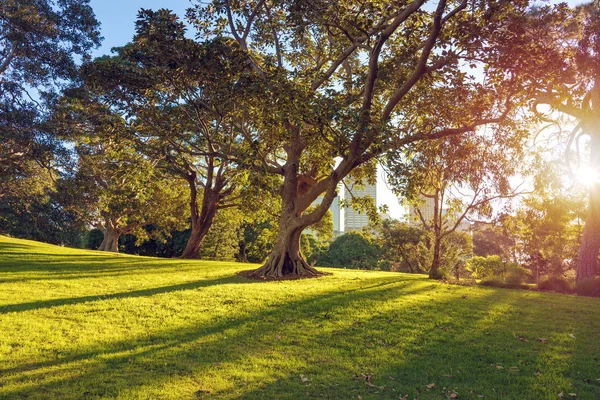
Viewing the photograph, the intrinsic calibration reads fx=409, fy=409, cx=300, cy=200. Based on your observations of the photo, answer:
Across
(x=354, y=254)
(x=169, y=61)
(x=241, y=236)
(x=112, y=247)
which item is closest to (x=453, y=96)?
(x=169, y=61)

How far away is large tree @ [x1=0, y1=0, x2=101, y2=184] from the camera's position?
62.9 feet

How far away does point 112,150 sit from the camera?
16.7 meters

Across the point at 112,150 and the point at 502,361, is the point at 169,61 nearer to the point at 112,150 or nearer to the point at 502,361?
the point at 112,150

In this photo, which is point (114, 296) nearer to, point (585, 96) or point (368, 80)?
point (368, 80)

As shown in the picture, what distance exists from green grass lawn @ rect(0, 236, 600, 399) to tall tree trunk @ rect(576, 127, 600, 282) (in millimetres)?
6452

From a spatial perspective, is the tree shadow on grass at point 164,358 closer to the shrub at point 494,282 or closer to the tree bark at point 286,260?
the tree bark at point 286,260

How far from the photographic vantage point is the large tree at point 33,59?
19.2 meters

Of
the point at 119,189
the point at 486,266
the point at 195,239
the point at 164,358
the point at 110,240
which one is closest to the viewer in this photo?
the point at 164,358

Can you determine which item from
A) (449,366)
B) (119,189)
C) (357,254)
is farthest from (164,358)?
(357,254)

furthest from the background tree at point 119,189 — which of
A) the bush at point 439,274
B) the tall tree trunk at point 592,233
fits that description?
the tall tree trunk at point 592,233

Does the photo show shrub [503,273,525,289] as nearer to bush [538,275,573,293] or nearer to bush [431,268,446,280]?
bush [538,275,573,293]

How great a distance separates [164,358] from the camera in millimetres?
6758

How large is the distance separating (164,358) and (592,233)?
66.3 feet

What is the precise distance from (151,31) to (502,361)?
40.3 ft
